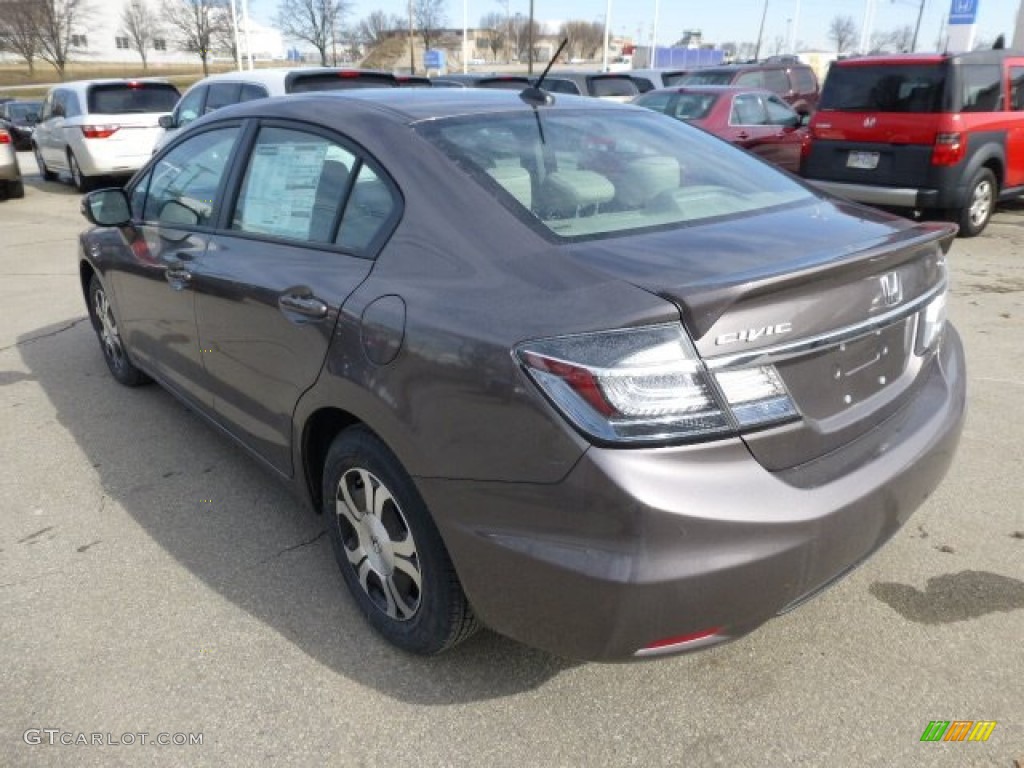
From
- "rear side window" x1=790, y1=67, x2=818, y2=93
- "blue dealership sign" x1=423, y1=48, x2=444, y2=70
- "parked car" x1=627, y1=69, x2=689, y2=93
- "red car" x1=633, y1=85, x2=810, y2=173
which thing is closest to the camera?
"red car" x1=633, y1=85, x2=810, y2=173

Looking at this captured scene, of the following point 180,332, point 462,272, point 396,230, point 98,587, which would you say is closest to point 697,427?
point 462,272

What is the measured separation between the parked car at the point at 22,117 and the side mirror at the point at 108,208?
69.3ft

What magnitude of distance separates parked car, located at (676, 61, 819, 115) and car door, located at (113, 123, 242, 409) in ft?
41.4

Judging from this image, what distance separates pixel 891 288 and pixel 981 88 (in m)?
8.23

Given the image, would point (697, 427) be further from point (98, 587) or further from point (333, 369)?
point (98, 587)

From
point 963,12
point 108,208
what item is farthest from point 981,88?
point 963,12

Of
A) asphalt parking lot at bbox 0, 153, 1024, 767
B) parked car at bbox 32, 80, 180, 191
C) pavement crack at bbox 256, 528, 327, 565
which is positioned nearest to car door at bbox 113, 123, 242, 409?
asphalt parking lot at bbox 0, 153, 1024, 767

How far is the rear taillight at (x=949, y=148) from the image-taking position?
8.40 m

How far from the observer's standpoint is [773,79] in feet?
52.5

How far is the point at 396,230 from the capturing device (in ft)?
7.63

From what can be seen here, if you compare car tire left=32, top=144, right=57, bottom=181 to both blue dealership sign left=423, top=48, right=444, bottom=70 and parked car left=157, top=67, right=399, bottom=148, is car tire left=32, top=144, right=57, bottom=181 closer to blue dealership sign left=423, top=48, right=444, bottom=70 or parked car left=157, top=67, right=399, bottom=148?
parked car left=157, top=67, right=399, bottom=148

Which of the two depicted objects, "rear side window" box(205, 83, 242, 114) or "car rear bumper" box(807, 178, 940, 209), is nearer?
"car rear bumper" box(807, 178, 940, 209)

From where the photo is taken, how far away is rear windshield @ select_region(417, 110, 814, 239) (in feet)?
7.63

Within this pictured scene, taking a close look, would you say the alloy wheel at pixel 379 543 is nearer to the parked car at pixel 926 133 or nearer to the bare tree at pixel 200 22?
the parked car at pixel 926 133
